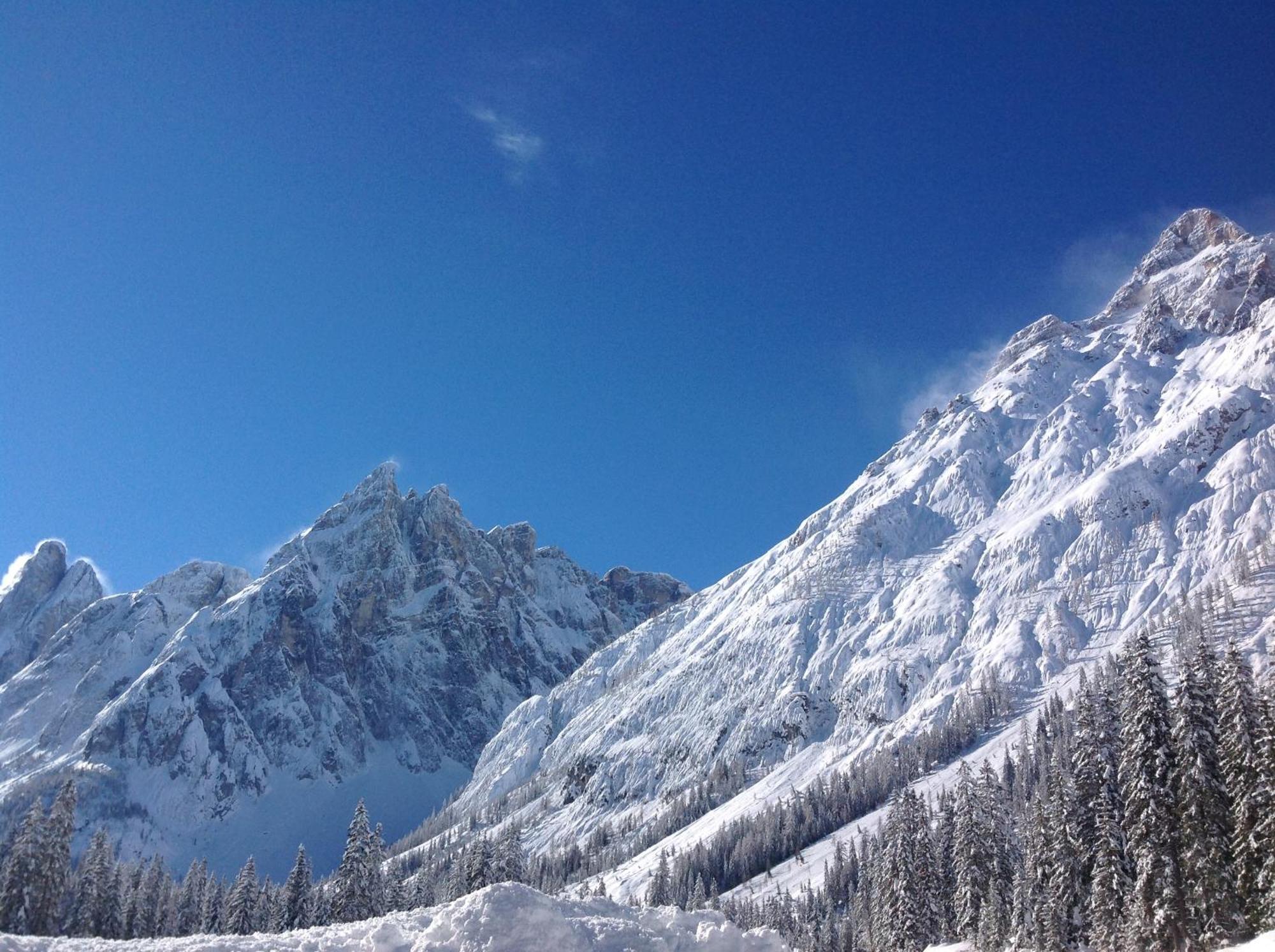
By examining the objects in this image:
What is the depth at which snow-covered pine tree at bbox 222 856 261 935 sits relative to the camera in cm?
8162

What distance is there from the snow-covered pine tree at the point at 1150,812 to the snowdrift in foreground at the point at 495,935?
74.9 ft

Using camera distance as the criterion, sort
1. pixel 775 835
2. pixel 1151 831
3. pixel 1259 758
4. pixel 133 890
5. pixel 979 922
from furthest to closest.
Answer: pixel 775 835
pixel 133 890
pixel 979 922
pixel 1151 831
pixel 1259 758

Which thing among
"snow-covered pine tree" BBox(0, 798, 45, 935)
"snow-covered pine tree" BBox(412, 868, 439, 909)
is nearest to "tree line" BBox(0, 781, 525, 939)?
"snow-covered pine tree" BBox(0, 798, 45, 935)

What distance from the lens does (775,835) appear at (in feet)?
554

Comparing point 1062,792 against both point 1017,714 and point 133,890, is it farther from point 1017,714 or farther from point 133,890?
point 1017,714

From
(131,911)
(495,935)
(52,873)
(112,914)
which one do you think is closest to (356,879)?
(52,873)

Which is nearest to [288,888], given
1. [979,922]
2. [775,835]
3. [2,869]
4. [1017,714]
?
[2,869]

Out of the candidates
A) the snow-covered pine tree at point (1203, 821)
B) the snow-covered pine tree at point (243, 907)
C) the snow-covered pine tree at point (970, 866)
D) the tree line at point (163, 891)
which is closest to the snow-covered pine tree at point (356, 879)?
the tree line at point (163, 891)

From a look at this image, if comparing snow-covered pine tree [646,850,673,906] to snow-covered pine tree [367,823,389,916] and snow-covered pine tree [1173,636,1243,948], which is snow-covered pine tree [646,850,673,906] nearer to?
snow-covered pine tree [367,823,389,916]

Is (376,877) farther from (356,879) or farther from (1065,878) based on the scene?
(1065,878)

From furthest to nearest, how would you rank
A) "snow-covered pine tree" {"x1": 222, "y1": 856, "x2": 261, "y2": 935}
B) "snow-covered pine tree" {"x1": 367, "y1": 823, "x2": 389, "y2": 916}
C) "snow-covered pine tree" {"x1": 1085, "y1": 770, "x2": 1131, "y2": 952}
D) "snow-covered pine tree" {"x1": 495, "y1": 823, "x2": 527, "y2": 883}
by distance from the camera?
"snow-covered pine tree" {"x1": 495, "y1": 823, "x2": 527, "y2": 883} < "snow-covered pine tree" {"x1": 222, "y1": 856, "x2": 261, "y2": 935} < "snow-covered pine tree" {"x1": 367, "y1": 823, "x2": 389, "y2": 916} < "snow-covered pine tree" {"x1": 1085, "y1": 770, "x2": 1131, "y2": 952}

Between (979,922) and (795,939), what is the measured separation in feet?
185

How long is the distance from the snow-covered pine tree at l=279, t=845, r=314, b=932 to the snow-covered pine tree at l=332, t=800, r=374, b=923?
37.6ft

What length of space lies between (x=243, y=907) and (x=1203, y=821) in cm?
7463
